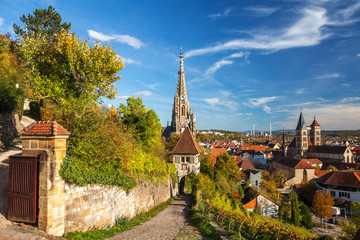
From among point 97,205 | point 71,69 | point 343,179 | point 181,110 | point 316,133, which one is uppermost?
point 181,110

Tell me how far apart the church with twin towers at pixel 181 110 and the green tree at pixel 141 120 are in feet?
166

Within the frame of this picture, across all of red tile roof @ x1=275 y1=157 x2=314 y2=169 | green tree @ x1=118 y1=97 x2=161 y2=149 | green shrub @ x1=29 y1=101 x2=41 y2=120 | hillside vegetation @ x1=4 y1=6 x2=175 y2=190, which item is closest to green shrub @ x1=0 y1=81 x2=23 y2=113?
hillside vegetation @ x1=4 y1=6 x2=175 y2=190

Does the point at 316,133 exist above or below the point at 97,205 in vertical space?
above

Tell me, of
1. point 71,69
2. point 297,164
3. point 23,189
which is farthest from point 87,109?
point 297,164

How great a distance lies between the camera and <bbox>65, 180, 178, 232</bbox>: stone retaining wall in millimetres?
7164

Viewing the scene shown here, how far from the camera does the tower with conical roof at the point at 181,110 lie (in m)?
71.1

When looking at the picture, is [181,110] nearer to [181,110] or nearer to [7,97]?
[181,110]

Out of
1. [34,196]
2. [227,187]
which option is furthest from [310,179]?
[34,196]

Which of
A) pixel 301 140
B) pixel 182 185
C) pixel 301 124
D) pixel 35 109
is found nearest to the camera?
pixel 35 109

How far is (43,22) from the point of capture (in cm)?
2783

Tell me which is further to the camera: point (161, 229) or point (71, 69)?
point (71, 69)

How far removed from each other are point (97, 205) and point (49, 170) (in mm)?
2379

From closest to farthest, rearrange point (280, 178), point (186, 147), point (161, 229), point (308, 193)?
point (161, 229), point (186, 147), point (308, 193), point (280, 178)

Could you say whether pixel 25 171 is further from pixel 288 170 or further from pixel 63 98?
pixel 288 170
